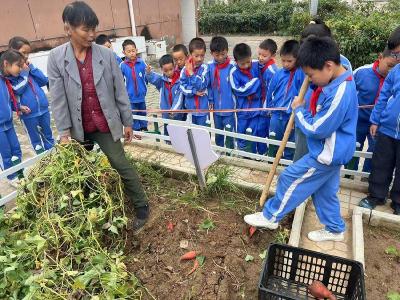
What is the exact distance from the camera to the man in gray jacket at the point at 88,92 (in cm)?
293

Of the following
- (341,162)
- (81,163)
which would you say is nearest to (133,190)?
(81,163)

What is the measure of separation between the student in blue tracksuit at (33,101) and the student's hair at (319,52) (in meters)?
3.91

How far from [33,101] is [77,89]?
8.52 feet

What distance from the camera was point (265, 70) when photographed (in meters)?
4.68

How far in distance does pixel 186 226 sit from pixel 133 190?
67 centimetres

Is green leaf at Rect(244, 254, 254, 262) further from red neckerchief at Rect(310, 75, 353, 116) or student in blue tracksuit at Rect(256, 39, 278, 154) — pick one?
student in blue tracksuit at Rect(256, 39, 278, 154)

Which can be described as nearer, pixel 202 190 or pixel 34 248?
pixel 34 248

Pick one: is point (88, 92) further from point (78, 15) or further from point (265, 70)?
point (265, 70)

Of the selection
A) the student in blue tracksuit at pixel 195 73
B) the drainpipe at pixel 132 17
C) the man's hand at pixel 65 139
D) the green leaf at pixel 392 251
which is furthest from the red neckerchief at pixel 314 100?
the drainpipe at pixel 132 17

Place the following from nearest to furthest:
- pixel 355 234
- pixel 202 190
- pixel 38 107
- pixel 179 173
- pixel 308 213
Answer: pixel 355 234
pixel 308 213
pixel 202 190
pixel 179 173
pixel 38 107

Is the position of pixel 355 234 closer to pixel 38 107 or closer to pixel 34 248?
pixel 34 248

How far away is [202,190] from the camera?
3859mm

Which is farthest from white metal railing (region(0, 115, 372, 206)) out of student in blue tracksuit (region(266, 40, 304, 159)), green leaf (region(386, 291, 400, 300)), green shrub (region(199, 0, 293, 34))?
green shrub (region(199, 0, 293, 34))

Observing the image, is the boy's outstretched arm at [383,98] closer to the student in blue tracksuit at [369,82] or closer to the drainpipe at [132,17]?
the student in blue tracksuit at [369,82]
